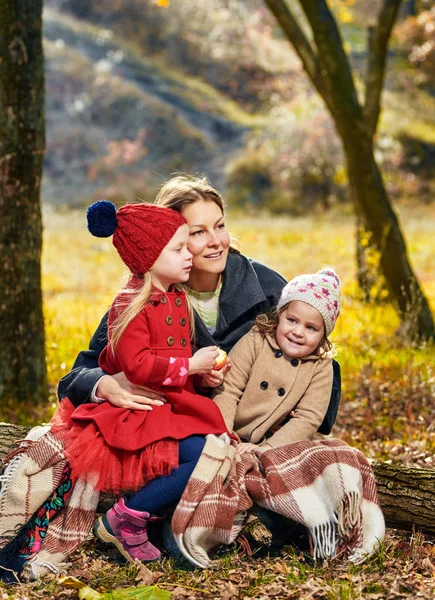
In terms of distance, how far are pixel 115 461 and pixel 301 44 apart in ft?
17.6

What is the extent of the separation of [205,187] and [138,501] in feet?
4.77

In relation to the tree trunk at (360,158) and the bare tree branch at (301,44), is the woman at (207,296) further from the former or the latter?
the bare tree branch at (301,44)

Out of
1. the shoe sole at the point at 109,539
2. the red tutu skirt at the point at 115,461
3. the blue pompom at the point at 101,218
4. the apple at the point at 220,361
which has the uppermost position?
the blue pompom at the point at 101,218

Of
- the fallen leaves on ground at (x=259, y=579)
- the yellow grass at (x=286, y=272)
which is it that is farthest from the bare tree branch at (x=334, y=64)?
the fallen leaves on ground at (x=259, y=579)

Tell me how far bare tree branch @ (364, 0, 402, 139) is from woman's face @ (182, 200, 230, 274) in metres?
4.63

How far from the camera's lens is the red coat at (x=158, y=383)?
337cm

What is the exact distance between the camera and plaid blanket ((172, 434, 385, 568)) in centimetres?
334

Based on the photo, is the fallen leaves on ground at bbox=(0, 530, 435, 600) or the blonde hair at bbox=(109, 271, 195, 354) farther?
the blonde hair at bbox=(109, 271, 195, 354)

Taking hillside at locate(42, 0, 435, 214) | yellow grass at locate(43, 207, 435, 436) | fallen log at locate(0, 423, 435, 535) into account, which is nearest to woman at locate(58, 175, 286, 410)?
yellow grass at locate(43, 207, 435, 436)

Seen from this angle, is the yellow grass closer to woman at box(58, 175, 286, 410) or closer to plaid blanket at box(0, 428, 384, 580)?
woman at box(58, 175, 286, 410)

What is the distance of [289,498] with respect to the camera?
339 centimetres

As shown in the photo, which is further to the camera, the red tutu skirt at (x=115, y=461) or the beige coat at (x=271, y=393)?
the beige coat at (x=271, y=393)

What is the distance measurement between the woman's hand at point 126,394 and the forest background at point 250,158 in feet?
1.59

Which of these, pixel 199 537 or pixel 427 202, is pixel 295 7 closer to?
pixel 427 202
